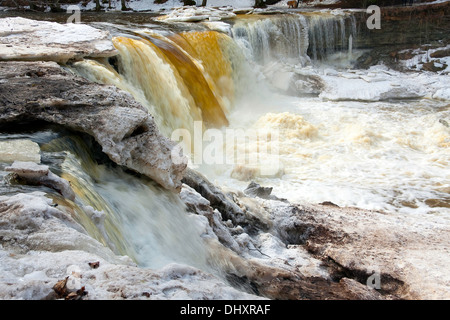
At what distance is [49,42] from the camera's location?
22.5ft

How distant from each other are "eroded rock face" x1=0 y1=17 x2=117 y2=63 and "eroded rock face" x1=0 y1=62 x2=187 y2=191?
1.73 meters

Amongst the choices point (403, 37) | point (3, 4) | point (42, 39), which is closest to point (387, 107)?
point (403, 37)

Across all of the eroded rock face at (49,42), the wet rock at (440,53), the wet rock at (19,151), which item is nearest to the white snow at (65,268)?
the wet rock at (19,151)

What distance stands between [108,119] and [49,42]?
363 cm

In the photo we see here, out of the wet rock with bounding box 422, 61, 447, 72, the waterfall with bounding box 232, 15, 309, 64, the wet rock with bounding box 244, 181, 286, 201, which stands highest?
the waterfall with bounding box 232, 15, 309, 64

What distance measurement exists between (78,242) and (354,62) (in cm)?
1561

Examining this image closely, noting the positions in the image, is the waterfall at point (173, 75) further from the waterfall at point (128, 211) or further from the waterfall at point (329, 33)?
the waterfall at point (329, 33)

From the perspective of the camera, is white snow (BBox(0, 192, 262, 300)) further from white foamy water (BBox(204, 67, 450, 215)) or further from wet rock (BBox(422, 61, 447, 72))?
wet rock (BBox(422, 61, 447, 72))

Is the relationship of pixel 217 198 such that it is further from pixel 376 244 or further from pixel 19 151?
pixel 19 151

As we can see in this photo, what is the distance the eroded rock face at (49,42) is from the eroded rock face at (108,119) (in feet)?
5.68

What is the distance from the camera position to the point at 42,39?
6969 mm

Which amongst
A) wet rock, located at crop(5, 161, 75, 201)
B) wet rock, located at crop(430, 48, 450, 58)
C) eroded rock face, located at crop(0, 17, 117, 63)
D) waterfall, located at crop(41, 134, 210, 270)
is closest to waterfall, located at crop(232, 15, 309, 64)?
wet rock, located at crop(430, 48, 450, 58)

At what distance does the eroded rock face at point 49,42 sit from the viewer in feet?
20.0

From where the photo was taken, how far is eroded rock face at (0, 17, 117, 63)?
240 inches
